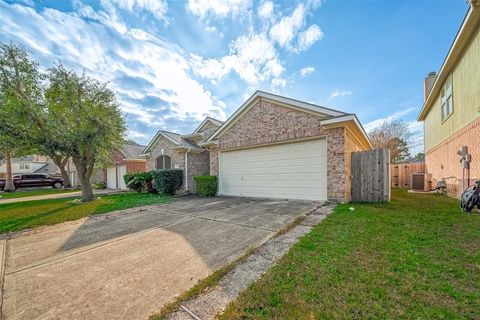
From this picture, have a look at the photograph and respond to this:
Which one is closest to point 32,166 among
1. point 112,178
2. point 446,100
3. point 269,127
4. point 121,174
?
point 112,178

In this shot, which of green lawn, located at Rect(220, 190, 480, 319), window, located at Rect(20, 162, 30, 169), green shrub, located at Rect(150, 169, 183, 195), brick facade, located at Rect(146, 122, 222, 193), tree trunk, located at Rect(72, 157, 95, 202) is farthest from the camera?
window, located at Rect(20, 162, 30, 169)

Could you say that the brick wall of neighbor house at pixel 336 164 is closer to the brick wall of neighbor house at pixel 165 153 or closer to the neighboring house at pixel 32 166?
the brick wall of neighbor house at pixel 165 153

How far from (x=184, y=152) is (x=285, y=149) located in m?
6.55

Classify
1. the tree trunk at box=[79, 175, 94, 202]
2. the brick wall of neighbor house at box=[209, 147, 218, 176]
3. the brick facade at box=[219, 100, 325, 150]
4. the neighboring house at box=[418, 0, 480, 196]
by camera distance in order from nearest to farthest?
1. the neighboring house at box=[418, 0, 480, 196]
2. the brick facade at box=[219, 100, 325, 150]
3. the tree trunk at box=[79, 175, 94, 202]
4. the brick wall of neighbor house at box=[209, 147, 218, 176]

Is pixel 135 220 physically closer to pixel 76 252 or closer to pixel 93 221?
pixel 93 221

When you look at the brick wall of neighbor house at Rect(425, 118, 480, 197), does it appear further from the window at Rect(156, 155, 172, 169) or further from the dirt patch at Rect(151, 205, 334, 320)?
the window at Rect(156, 155, 172, 169)

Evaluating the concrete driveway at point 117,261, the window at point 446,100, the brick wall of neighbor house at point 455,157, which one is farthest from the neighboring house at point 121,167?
the window at point 446,100

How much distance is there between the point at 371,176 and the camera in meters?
7.17

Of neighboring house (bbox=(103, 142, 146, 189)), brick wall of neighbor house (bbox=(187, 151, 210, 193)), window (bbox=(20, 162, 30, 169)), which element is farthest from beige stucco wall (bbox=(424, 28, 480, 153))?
window (bbox=(20, 162, 30, 169))

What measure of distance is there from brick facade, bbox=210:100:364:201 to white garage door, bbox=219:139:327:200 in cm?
31

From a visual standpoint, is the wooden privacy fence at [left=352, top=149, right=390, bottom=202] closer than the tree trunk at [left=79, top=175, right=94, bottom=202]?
Yes

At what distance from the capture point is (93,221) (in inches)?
220

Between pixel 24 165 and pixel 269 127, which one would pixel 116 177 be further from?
pixel 24 165

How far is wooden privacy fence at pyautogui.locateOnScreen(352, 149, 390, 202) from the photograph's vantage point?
6926 mm
